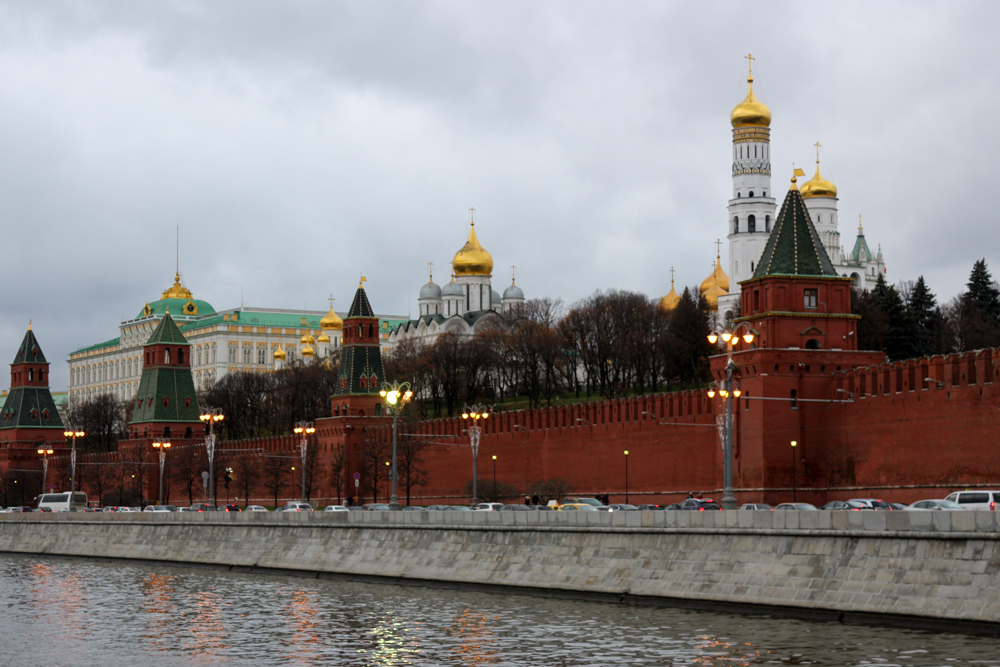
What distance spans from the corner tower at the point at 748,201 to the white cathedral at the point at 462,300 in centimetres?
2550

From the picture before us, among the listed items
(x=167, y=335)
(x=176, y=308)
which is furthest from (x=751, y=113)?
(x=176, y=308)

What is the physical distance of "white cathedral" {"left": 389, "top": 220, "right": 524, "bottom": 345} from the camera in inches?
4545

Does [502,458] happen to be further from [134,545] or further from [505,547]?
[505,547]

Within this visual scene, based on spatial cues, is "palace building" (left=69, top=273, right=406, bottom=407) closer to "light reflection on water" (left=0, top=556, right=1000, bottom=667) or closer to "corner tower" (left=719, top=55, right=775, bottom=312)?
"corner tower" (left=719, top=55, right=775, bottom=312)

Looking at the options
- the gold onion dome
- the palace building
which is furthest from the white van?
the gold onion dome

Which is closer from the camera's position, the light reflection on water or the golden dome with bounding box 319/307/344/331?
the light reflection on water

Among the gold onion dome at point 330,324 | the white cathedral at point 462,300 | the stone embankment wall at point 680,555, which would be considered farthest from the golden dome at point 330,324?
the stone embankment wall at point 680,555

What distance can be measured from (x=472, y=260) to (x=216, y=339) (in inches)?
1239

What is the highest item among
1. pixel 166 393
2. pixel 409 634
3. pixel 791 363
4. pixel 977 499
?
pixel 166 393

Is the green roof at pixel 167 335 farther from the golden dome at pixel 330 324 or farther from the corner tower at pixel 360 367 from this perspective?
the golden dome at pixel 330 324

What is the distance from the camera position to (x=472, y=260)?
11625cm

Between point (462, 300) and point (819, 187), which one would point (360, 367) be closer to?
point (819, 187)

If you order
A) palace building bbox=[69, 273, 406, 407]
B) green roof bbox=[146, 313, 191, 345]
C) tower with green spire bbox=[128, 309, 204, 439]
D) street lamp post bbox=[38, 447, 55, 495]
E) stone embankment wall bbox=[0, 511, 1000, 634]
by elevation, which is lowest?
stone embankment wall bbox=[0, 511, 1000, 634]

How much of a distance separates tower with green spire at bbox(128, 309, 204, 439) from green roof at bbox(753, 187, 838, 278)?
44.4m
